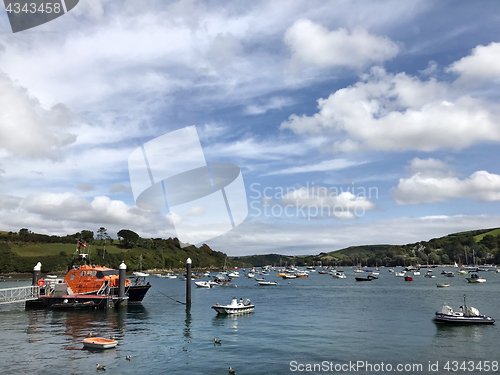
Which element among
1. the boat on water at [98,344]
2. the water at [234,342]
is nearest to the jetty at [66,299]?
the water at [234,342]

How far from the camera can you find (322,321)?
51.8 m

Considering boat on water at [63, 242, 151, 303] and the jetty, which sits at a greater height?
boat on water at [63, 242, 151, 303]

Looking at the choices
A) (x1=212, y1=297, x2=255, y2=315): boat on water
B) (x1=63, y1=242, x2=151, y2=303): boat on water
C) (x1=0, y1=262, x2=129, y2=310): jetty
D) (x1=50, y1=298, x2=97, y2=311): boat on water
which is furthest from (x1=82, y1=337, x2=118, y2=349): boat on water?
(x1=63, y1=242, x2=151, y2=303): boat on water

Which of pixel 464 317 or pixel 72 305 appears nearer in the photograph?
pixel 464 317

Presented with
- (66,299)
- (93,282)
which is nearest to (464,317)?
(93,282)

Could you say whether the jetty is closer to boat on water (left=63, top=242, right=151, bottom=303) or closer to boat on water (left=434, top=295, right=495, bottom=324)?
boat on water (left=63, top=242, right=151, bottom=303)

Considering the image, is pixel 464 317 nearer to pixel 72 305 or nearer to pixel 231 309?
pixel 231 309

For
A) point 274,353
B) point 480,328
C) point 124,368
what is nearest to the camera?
point 124,368

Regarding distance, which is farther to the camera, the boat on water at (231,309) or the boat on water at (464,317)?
the boat on water at (231,309)

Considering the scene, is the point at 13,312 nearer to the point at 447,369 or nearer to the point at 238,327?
the point at 238,327

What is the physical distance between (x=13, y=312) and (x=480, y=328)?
70721 mm

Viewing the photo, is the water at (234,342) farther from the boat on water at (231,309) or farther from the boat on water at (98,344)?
the boat on water at (231,309)

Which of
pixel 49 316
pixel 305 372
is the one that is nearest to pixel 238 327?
pixel 305 372

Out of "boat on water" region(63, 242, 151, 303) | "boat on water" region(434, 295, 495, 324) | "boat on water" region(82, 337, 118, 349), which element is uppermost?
"boat on water" region(63, 242, 151, 303)
